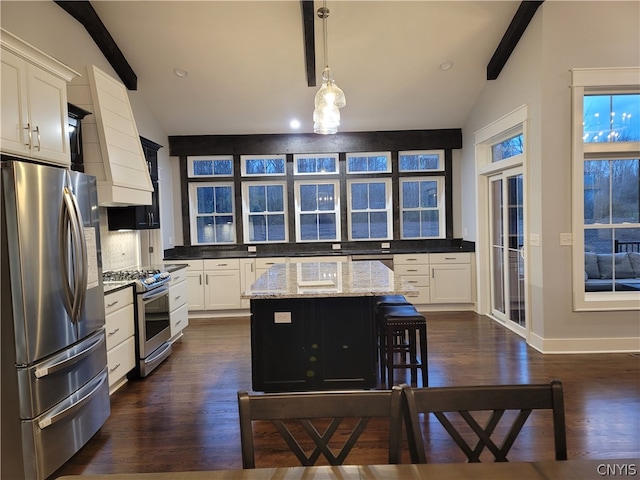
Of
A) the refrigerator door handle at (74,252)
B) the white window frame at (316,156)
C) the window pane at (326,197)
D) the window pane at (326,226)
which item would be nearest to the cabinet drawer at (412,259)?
the window pane at (326,226)

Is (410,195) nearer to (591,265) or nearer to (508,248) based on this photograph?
(508,248)

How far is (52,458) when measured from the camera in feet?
6.86

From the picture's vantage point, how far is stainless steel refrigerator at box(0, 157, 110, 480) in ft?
6.38

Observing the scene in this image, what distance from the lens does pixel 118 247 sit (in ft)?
14.1

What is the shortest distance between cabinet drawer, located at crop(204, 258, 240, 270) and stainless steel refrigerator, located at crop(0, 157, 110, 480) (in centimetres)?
313

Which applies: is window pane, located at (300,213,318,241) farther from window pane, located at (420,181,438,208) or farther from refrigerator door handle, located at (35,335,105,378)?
refrigerator door handle, located at (35,335,105,378)

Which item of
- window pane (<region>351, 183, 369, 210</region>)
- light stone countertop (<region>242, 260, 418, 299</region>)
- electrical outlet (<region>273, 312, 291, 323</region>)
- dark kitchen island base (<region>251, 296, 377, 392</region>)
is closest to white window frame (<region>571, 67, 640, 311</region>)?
light stone countertop (<region>242, 260, 418, 299</region>)

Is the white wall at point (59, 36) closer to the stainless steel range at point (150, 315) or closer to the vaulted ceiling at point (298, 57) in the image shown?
the vaulted ceiling at point (298, 57)

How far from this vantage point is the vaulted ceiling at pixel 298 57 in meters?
3.96

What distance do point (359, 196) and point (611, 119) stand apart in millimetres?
3343

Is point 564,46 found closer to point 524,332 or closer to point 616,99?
point 616,99

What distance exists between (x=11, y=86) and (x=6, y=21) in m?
1.33

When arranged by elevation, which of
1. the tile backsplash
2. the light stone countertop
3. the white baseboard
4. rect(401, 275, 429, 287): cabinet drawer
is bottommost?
the white baseboard

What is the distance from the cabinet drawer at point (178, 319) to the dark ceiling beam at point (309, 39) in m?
3.21
